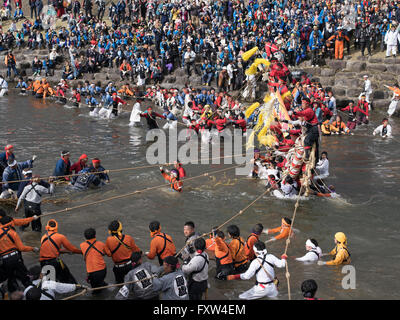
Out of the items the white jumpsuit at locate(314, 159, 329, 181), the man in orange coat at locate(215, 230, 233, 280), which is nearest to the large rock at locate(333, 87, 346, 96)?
the white jumpsuit at locate(314, 159, 329, 181)

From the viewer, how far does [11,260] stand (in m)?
6.26

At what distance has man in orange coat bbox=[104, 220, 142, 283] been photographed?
6430mm

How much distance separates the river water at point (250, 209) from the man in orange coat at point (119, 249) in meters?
0.34

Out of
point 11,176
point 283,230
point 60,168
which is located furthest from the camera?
point 60,168

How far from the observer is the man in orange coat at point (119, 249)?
21.1 feet

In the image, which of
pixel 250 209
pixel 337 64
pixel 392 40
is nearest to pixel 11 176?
pixel 250 209

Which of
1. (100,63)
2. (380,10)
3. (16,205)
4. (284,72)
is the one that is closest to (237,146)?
(284,72)

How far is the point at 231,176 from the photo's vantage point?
469 inches

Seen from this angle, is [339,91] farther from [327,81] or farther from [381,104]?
[381,104]

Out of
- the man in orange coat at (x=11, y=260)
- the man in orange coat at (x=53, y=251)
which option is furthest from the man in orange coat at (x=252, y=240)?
the man in orange coat at (x=11, y=260)

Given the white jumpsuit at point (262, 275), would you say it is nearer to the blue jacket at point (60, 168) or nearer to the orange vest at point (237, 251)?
the orange vest at point (237, 251)

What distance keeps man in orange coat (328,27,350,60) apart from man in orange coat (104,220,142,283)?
16.4 m

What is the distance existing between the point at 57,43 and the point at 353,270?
24676 millimetres

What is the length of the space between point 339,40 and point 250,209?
13.0m
